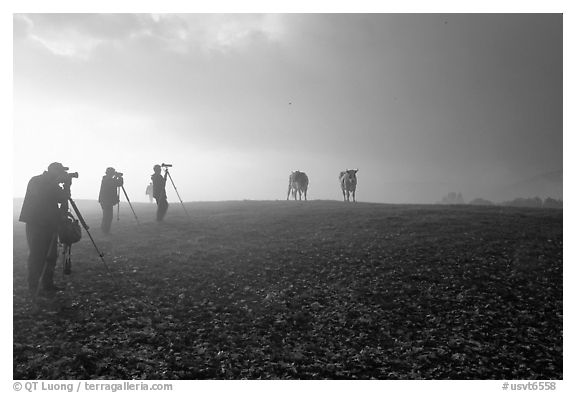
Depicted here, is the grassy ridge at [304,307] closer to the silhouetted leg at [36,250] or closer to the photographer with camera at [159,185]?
the silhouetted leg at [36,250]

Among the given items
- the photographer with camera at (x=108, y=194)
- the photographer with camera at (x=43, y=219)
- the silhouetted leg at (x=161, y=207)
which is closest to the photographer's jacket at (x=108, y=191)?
the photographer with camera at (x=108, y=194)

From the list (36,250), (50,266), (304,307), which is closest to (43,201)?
(36,250)

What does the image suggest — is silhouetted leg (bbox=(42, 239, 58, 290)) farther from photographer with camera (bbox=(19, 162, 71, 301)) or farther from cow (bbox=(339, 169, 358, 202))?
cow (bbox=(339, 169, 358, 202))

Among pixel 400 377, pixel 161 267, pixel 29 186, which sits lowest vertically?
pixel 400 377

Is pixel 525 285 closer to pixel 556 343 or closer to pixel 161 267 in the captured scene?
pixel 556 343

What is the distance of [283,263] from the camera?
2053cm

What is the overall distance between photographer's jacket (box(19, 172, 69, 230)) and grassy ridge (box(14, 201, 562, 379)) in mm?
3164

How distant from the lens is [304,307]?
15078 mm

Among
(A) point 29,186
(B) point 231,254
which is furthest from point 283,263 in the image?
(A) point 29,186

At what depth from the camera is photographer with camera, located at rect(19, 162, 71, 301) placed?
14.1 m

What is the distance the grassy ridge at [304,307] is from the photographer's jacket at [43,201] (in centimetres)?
316

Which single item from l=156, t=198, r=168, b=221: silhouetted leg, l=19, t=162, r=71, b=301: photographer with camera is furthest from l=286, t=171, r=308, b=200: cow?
l=19, t=162, r=71, b=301: photographer with camera

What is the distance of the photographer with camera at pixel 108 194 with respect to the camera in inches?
1032

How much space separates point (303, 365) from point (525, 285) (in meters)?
12.9
